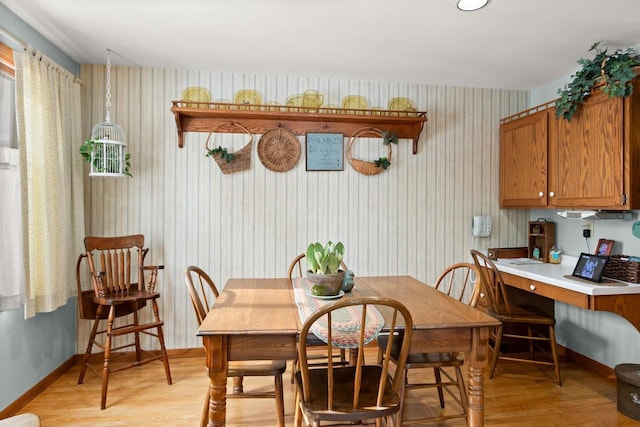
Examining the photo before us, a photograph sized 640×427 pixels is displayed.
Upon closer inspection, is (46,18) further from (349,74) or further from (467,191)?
(467,191)

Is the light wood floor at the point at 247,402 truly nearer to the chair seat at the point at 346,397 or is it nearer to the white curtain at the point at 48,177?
the white curtain at the point at 48,177

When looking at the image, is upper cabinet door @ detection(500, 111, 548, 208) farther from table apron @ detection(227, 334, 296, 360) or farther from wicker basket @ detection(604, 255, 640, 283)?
table apron @ detection(227, 334, 296, 360)

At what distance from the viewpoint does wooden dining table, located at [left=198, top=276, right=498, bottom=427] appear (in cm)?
161

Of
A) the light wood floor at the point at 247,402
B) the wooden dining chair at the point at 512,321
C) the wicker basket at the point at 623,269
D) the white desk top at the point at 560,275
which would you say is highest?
the wicker basket at the point at 623,269

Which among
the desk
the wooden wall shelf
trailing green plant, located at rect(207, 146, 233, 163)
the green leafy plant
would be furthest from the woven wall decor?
the desk

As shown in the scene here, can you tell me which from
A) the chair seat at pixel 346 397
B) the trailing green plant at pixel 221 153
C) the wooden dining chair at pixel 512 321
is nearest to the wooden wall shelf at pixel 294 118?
the trailing green plant at pixel 221 153

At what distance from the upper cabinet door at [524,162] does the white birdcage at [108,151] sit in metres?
3.24

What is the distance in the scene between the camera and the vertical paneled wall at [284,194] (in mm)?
3221

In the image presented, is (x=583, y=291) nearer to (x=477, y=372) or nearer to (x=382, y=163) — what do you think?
(x=477, y=372)

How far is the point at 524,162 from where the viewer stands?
11.0ft

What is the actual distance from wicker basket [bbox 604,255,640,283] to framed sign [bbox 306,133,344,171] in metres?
2.12

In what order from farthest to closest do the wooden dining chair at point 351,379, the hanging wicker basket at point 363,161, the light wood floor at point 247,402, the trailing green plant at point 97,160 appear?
the hanging wicker basket at point 363,161 < the trailing green plant at point 97,160 < the light wood floor at point 247,402 < the wooden dining chair at point 351,379

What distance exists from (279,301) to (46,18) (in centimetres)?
226

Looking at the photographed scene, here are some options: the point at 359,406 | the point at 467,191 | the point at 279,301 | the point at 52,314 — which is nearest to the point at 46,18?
the point at 52,314
